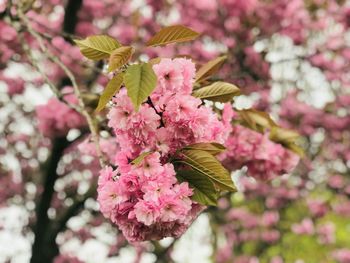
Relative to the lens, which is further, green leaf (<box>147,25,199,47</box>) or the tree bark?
the tree bark

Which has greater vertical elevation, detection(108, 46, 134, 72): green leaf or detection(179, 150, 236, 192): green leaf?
detection(108, 46, 134, 72): green leaf

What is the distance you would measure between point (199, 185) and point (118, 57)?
39cm

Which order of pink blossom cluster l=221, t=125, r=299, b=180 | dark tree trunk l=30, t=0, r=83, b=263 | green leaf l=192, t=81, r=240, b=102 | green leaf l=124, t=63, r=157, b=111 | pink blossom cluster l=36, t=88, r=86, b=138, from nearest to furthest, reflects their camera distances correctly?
1. green leaf l=124, t=63, r=157, b=111
2. green leaf l=192, t=81, r=240, b=102
3. pink blossom cluster l=221, t=125, r=299, b=180
4. pink blossom cluster l=36, t=88, r=86, b=138
5. dark tree trunk l=30, t=0, r=83, b=263

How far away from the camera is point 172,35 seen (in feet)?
4.52

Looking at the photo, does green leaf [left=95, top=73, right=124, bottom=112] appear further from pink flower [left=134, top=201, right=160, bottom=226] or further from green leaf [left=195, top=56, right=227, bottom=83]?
green leaf [left=195, top=56, right=227, bottom=83]

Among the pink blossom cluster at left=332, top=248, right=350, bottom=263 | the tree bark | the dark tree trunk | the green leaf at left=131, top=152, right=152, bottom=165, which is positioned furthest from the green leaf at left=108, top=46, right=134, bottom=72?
the pink blossom cluster at left=332, top=248, right=350, bottom=263

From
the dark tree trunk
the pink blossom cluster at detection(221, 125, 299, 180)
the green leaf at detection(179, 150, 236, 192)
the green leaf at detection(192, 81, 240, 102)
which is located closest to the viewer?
the green leaf at detection(179, 150, 236, 192)

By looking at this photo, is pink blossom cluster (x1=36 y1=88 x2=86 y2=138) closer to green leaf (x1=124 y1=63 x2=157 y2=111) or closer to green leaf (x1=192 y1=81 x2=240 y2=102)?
green leaf (x1=192 y1=81 x2=240 y2=102)

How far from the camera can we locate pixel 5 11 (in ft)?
8.08

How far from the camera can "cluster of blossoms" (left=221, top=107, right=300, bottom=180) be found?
80.7 inches

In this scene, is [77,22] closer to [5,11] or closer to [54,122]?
[54,122]

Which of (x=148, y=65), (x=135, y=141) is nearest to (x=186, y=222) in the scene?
(x=135, y=141)

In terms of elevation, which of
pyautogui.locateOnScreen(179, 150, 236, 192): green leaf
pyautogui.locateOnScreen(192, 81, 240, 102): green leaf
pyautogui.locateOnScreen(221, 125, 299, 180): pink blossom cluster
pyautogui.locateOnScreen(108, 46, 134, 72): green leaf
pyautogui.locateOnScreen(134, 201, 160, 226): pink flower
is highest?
pyautogui.locateOnScreen(108, 46, 134, 72): green leaf

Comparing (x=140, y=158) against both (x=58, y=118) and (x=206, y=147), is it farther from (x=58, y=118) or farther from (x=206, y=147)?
(x=58, y=118)
